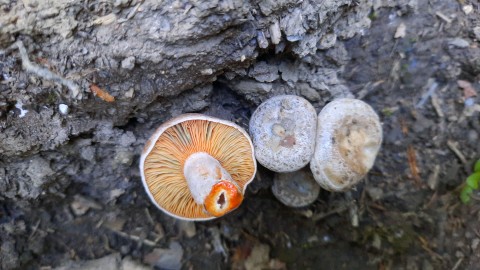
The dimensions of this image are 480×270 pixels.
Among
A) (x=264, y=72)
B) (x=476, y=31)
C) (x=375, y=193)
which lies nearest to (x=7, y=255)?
(x=264, y=72)

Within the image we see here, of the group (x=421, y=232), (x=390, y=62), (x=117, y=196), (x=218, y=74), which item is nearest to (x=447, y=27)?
(x=390, y=62)

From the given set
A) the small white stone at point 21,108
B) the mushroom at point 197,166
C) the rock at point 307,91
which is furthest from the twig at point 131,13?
the rock at point 307,91

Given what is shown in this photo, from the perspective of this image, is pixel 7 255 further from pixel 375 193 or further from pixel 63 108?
pixel 375 193

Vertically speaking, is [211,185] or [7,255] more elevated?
[211,185]

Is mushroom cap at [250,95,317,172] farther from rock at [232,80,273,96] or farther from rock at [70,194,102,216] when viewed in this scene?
rock at [70,194,102,216]

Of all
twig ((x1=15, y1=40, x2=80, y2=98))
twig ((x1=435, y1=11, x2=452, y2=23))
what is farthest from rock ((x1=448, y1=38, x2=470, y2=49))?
twig ((x1=15, y1=40, x2=80, y2=98))

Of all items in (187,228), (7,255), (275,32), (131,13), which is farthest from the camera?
(187,228)
